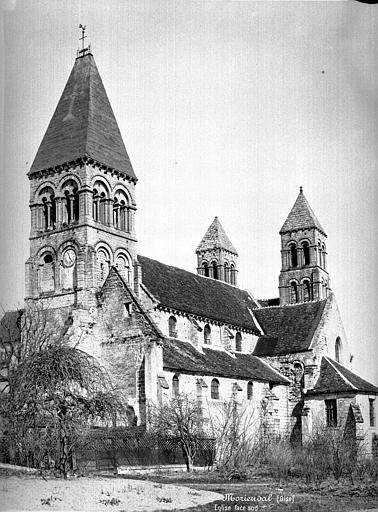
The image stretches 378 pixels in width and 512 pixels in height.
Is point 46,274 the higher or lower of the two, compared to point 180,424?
higher

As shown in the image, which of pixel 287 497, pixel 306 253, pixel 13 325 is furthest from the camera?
pixel 306 253

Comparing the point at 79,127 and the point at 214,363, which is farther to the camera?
the point at 214,363

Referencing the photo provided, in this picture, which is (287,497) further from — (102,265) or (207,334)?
(207,334)

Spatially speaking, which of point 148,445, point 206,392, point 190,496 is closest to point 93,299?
point 206,392

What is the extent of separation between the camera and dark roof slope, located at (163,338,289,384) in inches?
1615

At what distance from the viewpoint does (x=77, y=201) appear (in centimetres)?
4269

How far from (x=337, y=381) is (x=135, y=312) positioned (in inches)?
549

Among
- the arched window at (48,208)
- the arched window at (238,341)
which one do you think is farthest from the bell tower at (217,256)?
the arched window at (48,208)

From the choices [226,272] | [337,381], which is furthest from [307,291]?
[337,381]

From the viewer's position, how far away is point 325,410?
155 feet

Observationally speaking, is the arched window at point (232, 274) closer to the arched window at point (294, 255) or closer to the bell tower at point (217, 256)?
the bell tower at point (217, 256)

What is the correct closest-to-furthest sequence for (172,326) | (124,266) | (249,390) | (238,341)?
(124,266) < (172,326) < (249,390) < (238,341)

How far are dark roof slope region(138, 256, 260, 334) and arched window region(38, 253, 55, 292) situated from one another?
16.1 ft

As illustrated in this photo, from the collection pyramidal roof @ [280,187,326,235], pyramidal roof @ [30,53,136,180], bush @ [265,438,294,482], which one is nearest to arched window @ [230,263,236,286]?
pyramidal roof @ [280,187,326,235]
